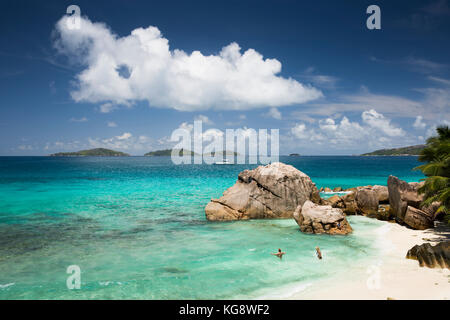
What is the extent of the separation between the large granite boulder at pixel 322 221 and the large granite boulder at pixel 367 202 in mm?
8144

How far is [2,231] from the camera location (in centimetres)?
2150

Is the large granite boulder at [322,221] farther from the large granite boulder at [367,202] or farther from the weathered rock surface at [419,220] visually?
the large granite boulder at [367,202]

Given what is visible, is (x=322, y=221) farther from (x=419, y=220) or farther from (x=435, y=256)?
(x=435, y=256)

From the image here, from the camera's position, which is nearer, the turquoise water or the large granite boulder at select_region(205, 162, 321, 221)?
the turquoise water

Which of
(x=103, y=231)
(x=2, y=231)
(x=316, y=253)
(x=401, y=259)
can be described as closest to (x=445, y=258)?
(x=401, y=259)

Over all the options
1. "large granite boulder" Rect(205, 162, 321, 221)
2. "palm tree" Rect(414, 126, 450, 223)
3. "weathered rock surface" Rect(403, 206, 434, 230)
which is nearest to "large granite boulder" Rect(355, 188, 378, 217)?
"large granite boulder" Rect(205, 162, 321, 221)

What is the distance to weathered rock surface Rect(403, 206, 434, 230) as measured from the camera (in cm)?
2050

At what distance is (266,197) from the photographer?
26.4 metres

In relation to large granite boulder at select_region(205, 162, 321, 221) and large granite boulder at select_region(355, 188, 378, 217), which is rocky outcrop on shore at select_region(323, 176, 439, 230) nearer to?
large granite boulder at select_region(355, 188, 378, 217)

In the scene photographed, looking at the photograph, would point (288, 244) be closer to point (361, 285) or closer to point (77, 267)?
point (361, 285)

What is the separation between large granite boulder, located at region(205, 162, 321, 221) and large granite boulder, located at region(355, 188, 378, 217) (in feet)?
15.0

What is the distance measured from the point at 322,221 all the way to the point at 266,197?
688 cm

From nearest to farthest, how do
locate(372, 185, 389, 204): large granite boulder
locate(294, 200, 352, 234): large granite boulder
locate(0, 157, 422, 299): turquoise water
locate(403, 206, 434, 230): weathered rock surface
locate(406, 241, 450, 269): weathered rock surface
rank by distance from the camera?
locate(0, 157, 422, 299): turquoise water → locate(406, 241, 450, 269): weathered rock surface → locate(294, 200, 352, 234): large granite boulder → locate(403, 206, 434, 230): weathered rock surface → locate(372, 185, 389, 204): large granite boulder

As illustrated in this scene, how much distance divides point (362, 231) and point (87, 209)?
27.0m
